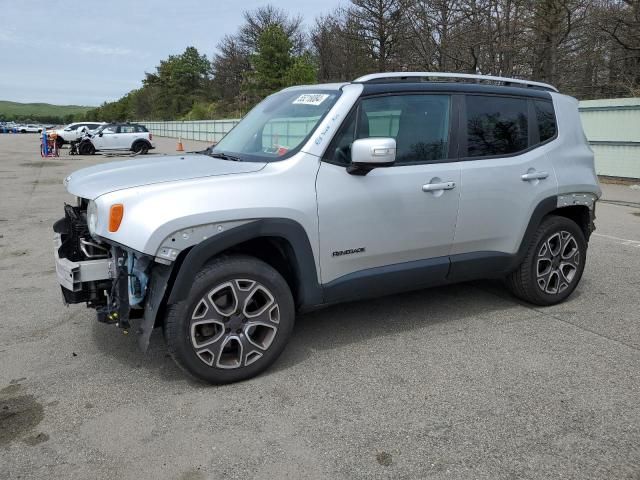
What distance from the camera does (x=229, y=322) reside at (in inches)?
134

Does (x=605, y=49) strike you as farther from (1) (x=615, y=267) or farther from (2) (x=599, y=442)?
(2) (x=599, y=442)

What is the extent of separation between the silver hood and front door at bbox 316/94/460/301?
0.57 m

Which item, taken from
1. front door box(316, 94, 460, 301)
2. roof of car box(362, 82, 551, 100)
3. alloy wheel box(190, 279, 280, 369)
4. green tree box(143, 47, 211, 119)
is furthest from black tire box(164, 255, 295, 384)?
green tree box(143, 47, 211, 119)

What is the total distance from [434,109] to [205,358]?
2.44 metres

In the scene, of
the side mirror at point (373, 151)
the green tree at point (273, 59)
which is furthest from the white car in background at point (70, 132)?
the side mirror at point (373, 151)

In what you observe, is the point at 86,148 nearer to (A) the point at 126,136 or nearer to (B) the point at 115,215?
(A) the point at 126,136

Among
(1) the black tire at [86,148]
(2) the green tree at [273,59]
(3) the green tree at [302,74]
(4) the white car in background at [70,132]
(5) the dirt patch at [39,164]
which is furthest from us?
(2) the green tree at [273,59]

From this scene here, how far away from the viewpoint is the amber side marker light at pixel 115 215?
3.18m

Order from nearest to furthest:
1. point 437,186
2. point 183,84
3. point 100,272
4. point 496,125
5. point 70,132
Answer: point 100,272 → point 437,186 → point 496,125 → point 70,132 → point 183,84

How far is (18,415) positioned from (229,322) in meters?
1.27

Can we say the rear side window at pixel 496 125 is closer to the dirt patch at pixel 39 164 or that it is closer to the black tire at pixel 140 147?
the dirt patch at pixel 39 164

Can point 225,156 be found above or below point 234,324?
above

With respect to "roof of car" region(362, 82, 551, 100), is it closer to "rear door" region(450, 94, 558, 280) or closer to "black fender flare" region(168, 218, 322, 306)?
"rear door" region(450, 94, 558, 280)

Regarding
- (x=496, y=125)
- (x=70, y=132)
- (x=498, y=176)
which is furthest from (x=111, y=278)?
(x=70, y=132)
